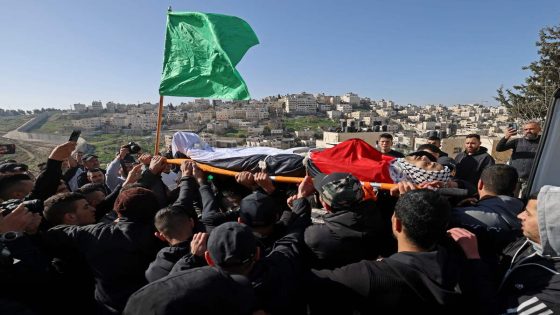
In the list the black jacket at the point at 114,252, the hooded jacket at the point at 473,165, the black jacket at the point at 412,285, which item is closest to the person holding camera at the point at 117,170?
the black jacket at the point at 114,252

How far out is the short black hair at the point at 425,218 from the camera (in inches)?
69.1

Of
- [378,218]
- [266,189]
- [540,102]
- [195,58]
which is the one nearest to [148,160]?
[195,58]

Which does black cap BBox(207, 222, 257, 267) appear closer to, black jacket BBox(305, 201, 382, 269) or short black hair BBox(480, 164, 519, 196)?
black jacket BBox(305, 201, 382, 269)

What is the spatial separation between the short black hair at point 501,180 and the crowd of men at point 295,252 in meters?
0.01

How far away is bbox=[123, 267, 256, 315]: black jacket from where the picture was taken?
3.87 ft

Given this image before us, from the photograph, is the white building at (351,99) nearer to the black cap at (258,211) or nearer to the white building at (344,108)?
the white building at (344,108)

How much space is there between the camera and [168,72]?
4.77 m

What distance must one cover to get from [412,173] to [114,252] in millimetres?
2879

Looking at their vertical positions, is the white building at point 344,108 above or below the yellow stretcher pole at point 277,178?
above

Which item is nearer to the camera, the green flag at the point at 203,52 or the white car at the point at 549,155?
the white car at the point at 549,155

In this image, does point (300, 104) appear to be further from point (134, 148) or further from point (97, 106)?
point (134, 148)

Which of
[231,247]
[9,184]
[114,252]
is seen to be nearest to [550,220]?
[231,247]

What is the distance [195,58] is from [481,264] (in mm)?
4599

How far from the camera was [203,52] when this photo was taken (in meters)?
4.73
